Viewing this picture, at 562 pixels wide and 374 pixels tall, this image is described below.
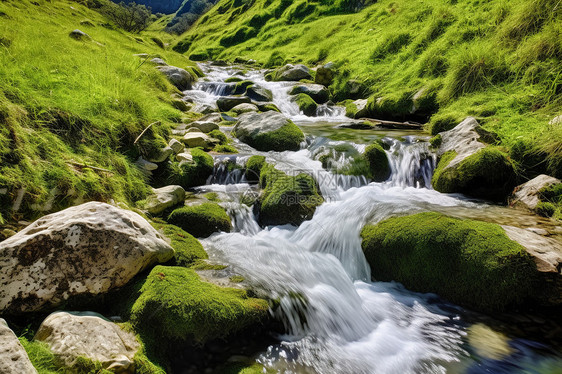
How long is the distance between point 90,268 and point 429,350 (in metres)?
3.45

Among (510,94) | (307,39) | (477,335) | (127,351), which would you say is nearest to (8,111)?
(127,351)

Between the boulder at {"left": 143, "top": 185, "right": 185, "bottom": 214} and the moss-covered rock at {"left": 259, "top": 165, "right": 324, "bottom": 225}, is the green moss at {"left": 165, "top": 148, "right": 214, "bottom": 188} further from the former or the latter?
the moss-covered rock at {"left": 259, "top": 165, "right": 324, "bottom": 225}

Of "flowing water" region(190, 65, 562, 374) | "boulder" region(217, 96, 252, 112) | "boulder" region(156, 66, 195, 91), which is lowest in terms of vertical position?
"flowing water" region(190, 65, 562, 374)

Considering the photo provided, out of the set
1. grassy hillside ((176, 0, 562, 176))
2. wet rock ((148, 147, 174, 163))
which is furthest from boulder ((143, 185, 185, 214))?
grassy hillside ((176, 0, 562, 176))

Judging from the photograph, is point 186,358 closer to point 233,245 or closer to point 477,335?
point 233,245

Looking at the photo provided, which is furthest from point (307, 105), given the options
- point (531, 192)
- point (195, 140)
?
point (531, 192)

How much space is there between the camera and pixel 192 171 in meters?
6.22

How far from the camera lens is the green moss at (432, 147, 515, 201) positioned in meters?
5.25

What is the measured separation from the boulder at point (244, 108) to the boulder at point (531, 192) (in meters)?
9.70

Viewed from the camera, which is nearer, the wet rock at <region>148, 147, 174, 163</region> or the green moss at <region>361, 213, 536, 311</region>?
the green moss at <region>361, 213, 536, 311</region>

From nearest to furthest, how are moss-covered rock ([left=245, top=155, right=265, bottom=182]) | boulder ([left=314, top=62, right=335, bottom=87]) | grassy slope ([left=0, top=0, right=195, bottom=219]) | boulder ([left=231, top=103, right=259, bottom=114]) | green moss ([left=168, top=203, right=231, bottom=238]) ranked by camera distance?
1. grassy slope ([left=0, top=0, right=195, bottom=219])
2. green moss ([left=168, top=203, right=231, bottom=238])
3. moss-covered rock ([left=245, top=155, right=265, bottom=182])
4. boulder ([left=231, top=103, right=259, bottom=114])
5. boulder ([left=314, top=62, right=335, bottom=87])

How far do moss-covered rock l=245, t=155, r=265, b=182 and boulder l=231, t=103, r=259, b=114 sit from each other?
603cm

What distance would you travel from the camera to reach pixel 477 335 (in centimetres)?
311

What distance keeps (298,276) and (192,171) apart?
357 cm
